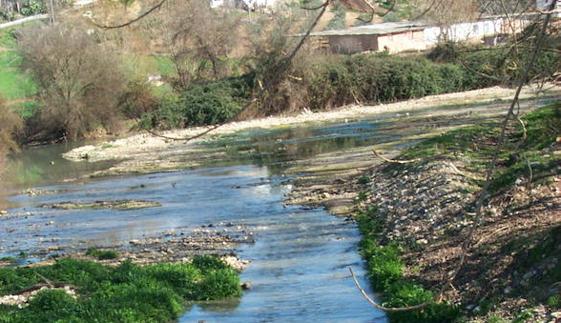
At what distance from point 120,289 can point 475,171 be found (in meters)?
10.1

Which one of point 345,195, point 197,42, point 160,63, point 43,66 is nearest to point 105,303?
point 345,195

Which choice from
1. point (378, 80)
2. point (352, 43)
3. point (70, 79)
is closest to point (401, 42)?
point (352, 43)

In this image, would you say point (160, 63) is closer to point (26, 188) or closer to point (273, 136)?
point (273, 136)

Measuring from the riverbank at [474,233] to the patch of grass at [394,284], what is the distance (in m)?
0.02

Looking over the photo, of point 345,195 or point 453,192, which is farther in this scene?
point 345,195

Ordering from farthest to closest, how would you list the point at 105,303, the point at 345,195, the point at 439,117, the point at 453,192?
1. the point at 439,117
2. the point at 345,195
3. the point at 453,192
4. the point at 105,303

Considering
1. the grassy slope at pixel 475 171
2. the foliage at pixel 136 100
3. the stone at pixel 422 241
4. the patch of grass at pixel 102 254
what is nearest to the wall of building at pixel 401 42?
the foliage at pixel 136 100

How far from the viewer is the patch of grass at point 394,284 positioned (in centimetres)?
1413

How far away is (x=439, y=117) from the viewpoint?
177 feet

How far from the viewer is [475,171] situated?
23750mm

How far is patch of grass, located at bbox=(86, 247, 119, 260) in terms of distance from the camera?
79.0ft

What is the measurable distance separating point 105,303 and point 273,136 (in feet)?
130

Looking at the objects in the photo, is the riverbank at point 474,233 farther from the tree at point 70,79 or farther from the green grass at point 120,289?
the tree at point 70,79

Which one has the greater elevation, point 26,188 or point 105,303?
point 105,303
